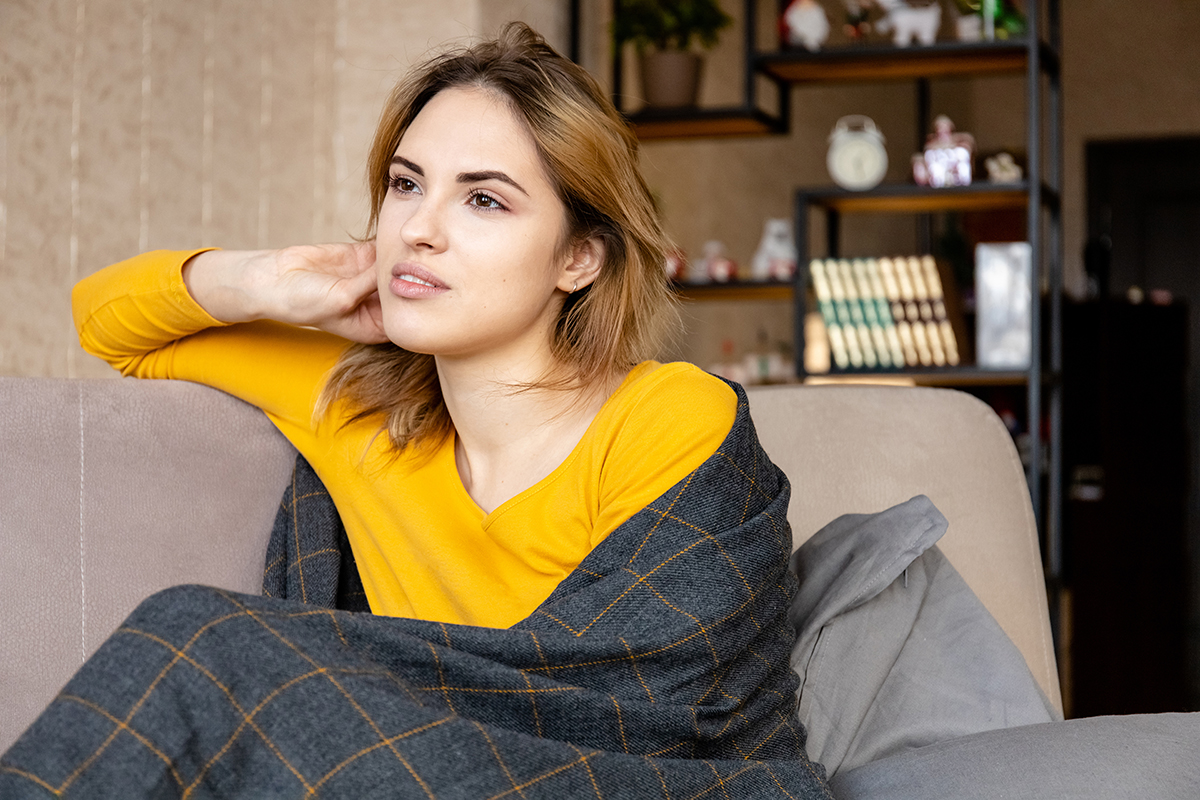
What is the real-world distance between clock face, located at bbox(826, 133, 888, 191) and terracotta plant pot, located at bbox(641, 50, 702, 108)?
16.8 inches

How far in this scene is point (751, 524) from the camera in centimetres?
107

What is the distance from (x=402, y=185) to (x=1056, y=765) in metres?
0.87

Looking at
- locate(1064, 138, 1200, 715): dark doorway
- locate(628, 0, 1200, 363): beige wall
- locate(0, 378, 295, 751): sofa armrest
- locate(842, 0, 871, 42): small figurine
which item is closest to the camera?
locate(0, 378, 295, 751): sofa armrest

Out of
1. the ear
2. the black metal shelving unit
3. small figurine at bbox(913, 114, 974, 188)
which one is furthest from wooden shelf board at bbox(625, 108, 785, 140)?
the ear

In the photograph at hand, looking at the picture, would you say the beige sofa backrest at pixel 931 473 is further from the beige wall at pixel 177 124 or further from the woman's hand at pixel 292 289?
the beige wall at pixel 177 124

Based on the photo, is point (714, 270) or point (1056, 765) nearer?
point (1056, 765)

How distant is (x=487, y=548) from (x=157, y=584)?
0.33 meters

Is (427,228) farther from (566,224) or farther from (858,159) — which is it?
(858,159)

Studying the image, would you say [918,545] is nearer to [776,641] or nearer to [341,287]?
[776,641]

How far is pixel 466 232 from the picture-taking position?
122 cm

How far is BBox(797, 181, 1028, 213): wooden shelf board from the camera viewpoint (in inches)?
111

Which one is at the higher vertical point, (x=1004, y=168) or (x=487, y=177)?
(x=1004, y=168)

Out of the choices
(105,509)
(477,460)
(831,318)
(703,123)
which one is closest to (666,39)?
A: (703,123)

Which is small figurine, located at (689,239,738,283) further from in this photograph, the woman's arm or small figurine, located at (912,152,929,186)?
the woman's arm
